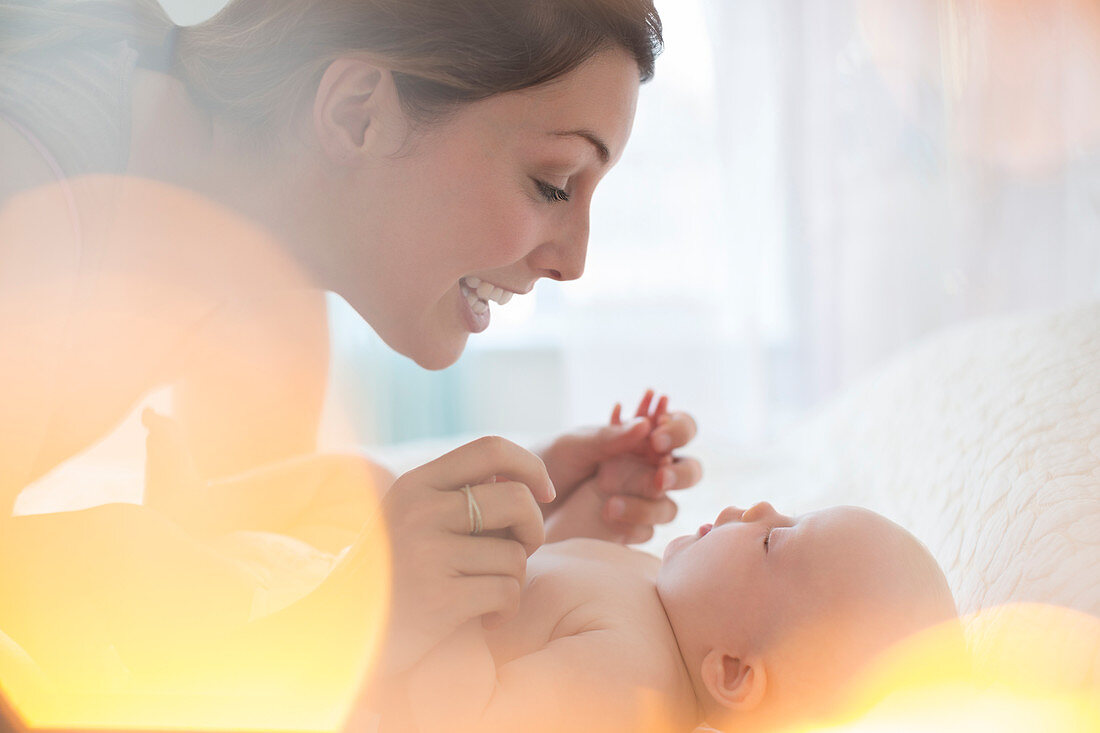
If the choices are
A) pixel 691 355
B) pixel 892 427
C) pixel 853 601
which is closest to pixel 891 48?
pixel 691 355

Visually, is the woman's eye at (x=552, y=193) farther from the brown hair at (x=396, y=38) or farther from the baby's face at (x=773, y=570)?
the baby's face at (x=773, y=570)

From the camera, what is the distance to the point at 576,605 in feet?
3.02

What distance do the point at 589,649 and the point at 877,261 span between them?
2.32 meters

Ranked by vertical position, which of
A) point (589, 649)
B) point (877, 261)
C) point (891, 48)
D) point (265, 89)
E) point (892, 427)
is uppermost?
point (891, 48)

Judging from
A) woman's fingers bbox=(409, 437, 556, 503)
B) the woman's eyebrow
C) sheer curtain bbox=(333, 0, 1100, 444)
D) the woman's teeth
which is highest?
sheer curtain bbox=(333, 0, 1100, 444)

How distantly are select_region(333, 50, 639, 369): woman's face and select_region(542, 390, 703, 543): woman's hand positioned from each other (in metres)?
0.24

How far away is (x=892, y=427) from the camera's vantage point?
148 centimetres

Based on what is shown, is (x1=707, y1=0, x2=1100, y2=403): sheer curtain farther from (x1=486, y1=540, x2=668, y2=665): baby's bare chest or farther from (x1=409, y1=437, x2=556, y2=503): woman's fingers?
(x1=409, y1=437, x2=556, y2=503): woman's fingers

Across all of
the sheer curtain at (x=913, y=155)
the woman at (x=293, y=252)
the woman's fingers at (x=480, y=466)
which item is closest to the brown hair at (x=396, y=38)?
the woman at (x=293, y=252)

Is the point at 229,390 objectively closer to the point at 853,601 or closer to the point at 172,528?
the point at 172,528

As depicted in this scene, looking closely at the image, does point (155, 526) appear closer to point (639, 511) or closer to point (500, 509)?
point (500, 509)

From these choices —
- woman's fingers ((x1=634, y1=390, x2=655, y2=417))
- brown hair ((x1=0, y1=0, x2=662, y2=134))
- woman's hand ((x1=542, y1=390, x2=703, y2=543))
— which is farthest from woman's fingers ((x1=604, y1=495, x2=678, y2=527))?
brown hair ((x1=0, y1=0, x2=662, y2=134))

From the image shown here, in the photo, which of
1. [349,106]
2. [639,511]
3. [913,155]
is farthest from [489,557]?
[913,155]

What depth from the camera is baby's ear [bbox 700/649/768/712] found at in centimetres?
85
